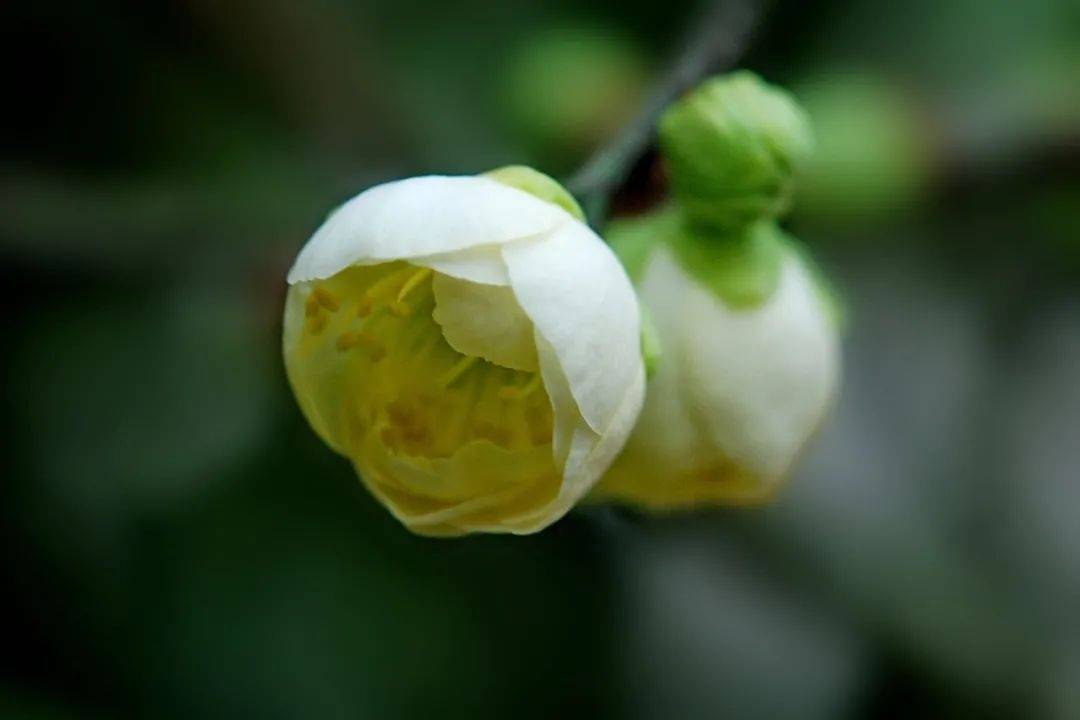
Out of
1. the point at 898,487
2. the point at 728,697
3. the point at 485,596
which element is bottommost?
the point at 728,697

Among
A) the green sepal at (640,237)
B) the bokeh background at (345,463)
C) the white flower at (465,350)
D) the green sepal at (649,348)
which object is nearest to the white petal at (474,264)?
the white flower at (465,350)

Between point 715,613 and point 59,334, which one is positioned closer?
point 59,334

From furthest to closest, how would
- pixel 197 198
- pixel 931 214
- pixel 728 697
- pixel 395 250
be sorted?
pixel 728 697
pixel 931 214
pixel 197 198
pixel 395 250

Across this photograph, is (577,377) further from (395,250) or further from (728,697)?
(728,697)

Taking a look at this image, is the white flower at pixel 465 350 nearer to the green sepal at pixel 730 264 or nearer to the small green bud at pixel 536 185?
the small green bud at pixel 536 185

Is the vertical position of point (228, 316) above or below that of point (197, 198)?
below

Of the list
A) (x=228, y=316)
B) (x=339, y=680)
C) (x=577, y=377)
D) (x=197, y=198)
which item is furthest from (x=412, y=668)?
(x=577, y=377)
